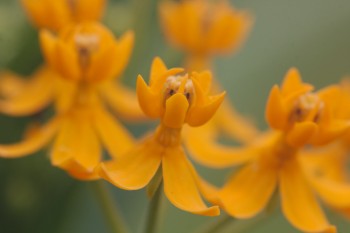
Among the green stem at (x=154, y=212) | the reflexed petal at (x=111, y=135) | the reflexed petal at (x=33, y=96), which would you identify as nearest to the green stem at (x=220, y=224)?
the green stem at (x=154, y=212)

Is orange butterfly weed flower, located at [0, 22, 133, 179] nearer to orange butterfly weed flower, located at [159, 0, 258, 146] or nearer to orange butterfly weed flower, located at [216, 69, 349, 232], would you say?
orange butterfly weed flower, located at [216, 69, 349, 232]

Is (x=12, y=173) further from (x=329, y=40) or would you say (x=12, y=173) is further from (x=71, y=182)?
(x=329, y=40)

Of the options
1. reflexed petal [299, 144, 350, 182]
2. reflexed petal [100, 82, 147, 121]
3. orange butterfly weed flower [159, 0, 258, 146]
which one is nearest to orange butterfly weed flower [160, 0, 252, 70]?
orange butterfly weed flower [159, 0, 258, 146]

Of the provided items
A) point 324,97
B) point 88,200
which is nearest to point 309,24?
point 88,200

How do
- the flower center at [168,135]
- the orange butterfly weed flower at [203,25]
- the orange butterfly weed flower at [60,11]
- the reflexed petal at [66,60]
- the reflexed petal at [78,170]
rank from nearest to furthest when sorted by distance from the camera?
the reflexed petal at [78,170]
the flower center at [168,135]
the reflexed petal at [66,60]
the orange butterfly weed flower at [60,11]
the orange butterfly weed flower at [203,25]

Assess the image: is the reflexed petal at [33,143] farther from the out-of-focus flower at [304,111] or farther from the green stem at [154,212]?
the out-of-focus flower at [304,111]
